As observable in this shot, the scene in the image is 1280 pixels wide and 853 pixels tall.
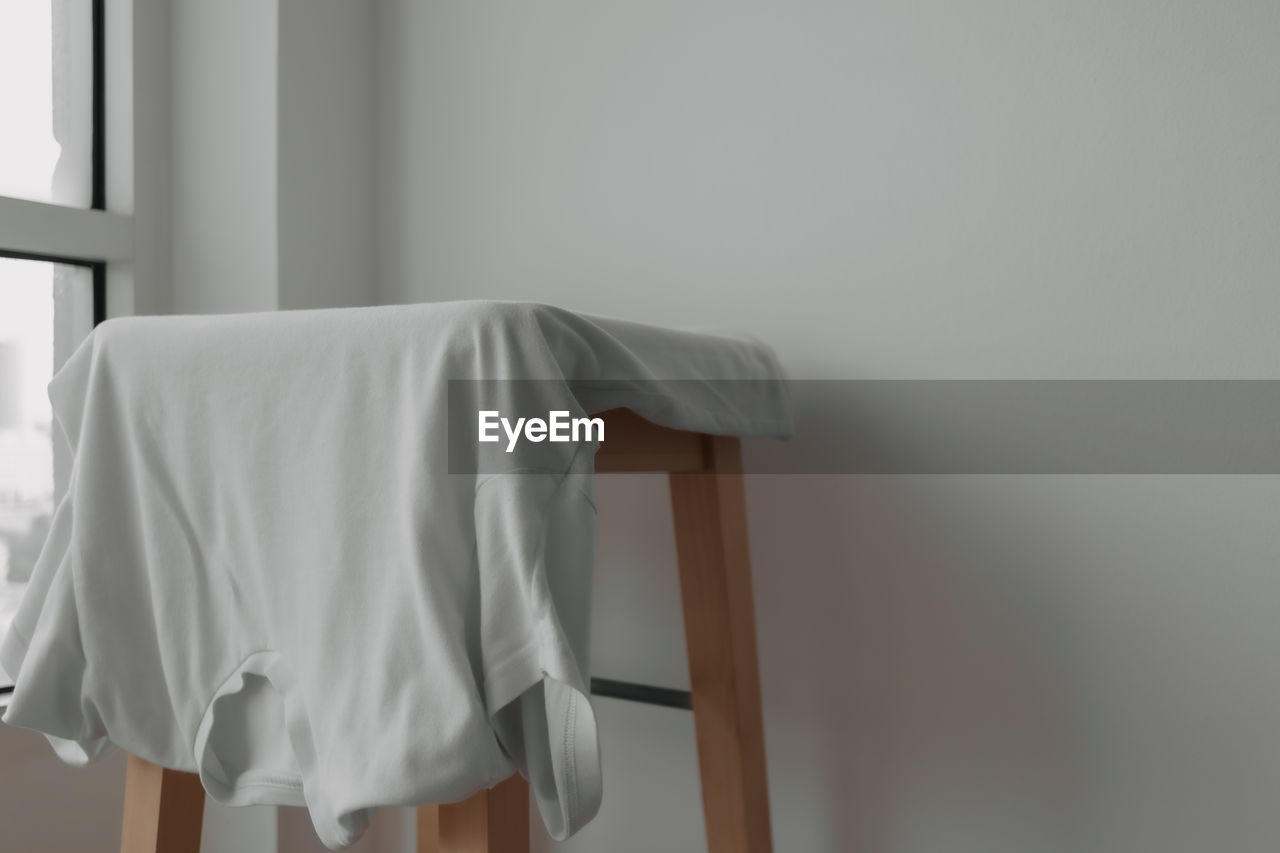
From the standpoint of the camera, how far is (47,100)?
3.86ft

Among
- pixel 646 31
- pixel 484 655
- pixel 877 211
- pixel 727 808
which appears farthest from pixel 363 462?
pixel 646 31

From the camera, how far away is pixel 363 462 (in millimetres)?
628

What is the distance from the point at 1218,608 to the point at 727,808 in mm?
455

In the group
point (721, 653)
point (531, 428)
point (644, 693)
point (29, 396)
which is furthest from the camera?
point (29, 396)

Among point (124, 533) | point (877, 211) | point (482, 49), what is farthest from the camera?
point (482, 49)

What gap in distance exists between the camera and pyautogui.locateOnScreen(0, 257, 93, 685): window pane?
3.69 feet

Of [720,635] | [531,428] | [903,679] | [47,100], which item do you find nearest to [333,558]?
[531,428]

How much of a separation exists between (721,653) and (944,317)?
0.38 m

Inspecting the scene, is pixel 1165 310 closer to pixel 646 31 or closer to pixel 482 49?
pixel 646 31

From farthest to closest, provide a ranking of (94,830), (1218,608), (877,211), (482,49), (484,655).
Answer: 1. (482,49)
2. (94,830)
3. (877,211)
4. (1218,608)
5. (484,655)
